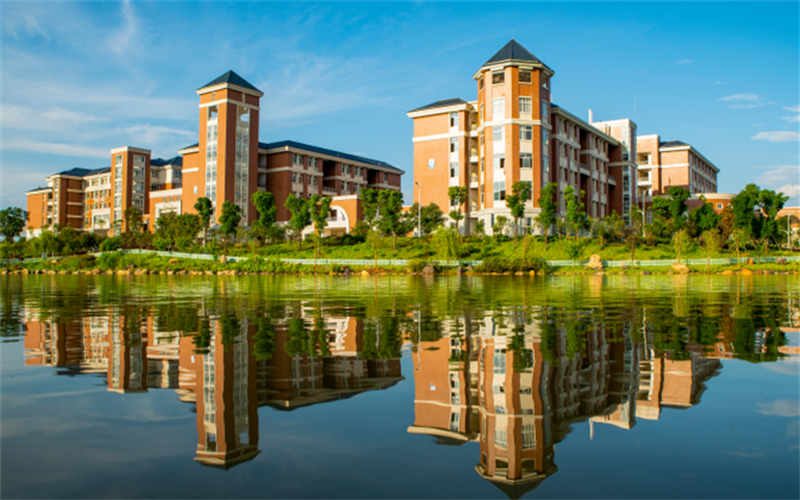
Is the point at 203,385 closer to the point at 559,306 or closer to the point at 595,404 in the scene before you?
the point at 595,404

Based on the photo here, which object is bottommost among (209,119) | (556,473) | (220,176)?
(556,473)

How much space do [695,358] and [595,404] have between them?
2588 mm

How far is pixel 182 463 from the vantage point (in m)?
3.23

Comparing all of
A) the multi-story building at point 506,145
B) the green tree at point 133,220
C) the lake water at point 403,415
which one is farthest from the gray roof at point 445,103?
the lake water at point 403,415

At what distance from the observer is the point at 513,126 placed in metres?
56.8

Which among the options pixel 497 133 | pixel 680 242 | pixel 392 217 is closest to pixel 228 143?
pixel 392 217

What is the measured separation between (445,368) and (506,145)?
5372 cm

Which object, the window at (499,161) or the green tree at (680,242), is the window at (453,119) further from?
the green tree at (680,242)

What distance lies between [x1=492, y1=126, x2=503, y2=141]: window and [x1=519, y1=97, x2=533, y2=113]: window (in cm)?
292

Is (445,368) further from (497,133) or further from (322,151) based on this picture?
(322,151)

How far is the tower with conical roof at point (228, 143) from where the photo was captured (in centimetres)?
7231

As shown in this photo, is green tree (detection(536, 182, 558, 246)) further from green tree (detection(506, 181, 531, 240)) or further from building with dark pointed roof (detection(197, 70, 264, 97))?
building with dark pointed roof (detection(197, 70, 264, 97))

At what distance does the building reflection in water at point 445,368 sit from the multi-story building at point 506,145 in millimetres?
48746

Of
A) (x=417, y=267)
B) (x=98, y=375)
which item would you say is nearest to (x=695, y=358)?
(x=98, y=375)
